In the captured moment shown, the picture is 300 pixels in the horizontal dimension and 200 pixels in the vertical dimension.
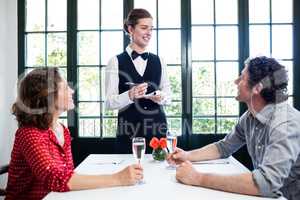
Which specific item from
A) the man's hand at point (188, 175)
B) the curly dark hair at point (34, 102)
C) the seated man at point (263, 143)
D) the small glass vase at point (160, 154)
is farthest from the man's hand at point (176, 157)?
the curly dark hair at point (34, 102)

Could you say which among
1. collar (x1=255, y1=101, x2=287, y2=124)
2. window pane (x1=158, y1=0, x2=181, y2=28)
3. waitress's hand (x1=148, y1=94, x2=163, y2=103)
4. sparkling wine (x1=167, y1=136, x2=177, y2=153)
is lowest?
sparkling wine (x1=167, y1=136, x2=177, y2=153)

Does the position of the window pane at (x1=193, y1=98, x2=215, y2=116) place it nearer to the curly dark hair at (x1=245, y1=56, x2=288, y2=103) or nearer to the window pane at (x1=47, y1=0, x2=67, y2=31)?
the window pane at (x1=47, y1=0, x2=67, y2=31)

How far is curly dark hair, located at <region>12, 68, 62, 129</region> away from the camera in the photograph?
1613 mm

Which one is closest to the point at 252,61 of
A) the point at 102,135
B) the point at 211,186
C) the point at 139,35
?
the point at 211,186

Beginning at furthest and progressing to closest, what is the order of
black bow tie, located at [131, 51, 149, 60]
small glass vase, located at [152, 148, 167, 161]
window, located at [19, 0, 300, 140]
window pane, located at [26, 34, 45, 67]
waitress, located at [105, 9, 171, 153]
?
window pane, located at [26, 34, 45, 67], window, located at [19, 0, 300, 140], black bow tie, located at [131, 51, 149, 60], waitress, located at [105, 9, 171, 153], small glass vase, located at [152, 148, 167, 161]

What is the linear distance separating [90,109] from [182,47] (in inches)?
42.5

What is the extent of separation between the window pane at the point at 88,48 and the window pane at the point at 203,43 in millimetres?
941

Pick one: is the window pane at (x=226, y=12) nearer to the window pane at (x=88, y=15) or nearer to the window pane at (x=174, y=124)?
the window pane at (x=174, y=124)

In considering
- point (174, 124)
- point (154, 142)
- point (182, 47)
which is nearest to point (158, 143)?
point (154, 142)

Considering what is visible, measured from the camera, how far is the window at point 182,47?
3572 mm

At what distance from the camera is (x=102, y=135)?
3646 millimetres

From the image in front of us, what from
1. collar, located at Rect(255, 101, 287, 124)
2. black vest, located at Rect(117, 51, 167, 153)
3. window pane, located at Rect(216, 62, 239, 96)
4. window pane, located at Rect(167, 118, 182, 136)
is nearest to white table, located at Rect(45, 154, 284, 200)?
collar, located at Rect(255, 101, 287, 124)

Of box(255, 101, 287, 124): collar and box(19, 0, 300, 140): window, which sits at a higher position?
box(19, 0, 300, 140): window

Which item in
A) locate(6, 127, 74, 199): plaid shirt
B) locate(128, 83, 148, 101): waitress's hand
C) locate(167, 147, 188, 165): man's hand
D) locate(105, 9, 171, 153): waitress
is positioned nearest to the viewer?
locate(6, 127, 74, 199): plaid shirt
